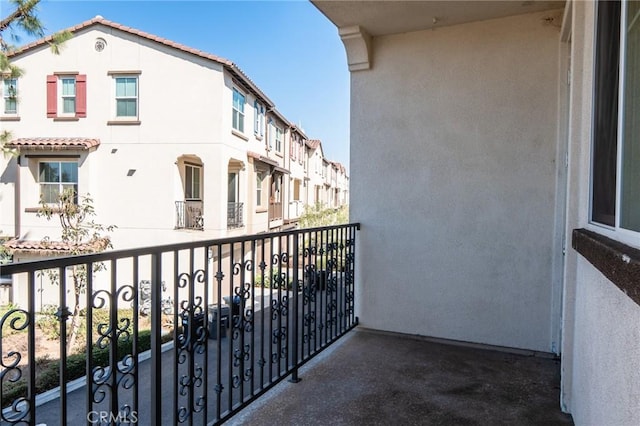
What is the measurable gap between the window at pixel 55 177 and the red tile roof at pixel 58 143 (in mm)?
502

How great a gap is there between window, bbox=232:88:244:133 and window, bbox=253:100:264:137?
1.09 meters

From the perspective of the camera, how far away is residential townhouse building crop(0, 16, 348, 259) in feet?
33.8

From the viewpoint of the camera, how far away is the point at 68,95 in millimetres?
10688

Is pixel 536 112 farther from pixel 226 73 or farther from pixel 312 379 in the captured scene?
pixel 226 73

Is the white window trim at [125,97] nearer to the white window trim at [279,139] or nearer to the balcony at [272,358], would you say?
the white window trim at [279,139]

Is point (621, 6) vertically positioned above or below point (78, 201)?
above

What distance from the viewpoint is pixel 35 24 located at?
627cm

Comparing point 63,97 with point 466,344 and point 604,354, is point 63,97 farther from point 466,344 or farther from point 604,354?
point 604,354

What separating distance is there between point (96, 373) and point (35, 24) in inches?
286

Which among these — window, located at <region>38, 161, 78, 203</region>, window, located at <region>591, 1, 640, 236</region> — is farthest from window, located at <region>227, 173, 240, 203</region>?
window, located at <region>591, 1, 640, 236</region>

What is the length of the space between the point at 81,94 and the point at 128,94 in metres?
1.25

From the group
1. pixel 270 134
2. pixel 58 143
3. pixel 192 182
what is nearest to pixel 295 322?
pixel 192 182

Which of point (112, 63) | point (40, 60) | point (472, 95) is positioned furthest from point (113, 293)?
point (40, 60)

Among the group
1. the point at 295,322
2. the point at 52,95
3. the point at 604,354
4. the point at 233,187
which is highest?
the point at 52,95
